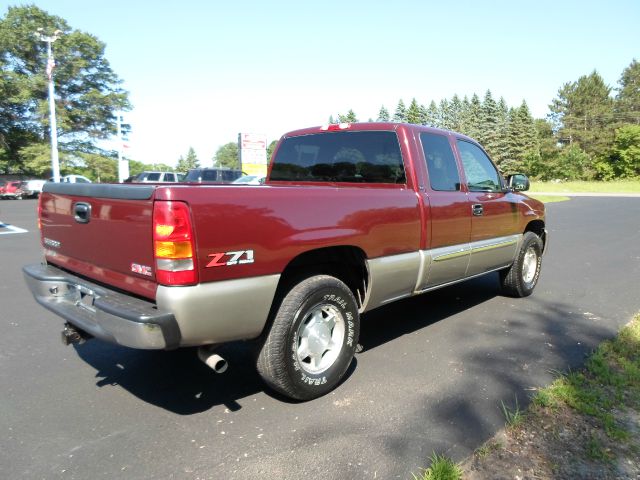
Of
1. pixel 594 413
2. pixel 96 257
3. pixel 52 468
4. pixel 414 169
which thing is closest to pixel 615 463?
pixel 594 413

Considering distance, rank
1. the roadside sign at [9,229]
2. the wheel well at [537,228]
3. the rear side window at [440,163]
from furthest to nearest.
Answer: the roadside sign at [9,229], the wheel well at [537,228], the rear side window at [440,163]

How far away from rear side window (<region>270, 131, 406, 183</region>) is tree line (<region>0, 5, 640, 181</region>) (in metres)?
44.5

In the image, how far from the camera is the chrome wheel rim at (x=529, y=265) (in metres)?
5.94

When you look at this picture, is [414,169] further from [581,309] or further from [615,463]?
[581,309]

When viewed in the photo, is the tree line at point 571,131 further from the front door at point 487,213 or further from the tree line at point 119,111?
the front door at point 487,213

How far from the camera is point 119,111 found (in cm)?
4691

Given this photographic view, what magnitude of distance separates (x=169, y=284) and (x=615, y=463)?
2.55 m

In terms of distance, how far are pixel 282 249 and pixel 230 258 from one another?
370mm

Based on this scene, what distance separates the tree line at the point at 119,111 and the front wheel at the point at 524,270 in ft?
149

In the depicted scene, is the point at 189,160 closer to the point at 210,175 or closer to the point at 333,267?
the point at 210,175

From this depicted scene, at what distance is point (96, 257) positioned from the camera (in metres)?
3.04

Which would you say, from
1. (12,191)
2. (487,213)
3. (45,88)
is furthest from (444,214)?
(45,88)

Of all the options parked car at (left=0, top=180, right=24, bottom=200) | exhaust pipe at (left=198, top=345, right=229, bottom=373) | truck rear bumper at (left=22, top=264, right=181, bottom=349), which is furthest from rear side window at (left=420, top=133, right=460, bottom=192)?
parked car at (left=0, top=180, right=24, bottom=200)

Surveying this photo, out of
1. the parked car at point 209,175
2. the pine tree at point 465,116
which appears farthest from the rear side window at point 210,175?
the pine tree at point 465,116
